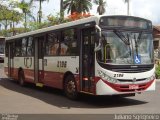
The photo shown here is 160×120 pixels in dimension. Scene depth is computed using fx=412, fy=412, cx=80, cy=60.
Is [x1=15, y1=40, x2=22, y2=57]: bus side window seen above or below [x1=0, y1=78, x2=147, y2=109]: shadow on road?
above

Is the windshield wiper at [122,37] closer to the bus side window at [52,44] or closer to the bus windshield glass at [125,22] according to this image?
the bus windshield glass at [125,22]

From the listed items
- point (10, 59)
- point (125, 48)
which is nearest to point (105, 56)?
point (125, 48)

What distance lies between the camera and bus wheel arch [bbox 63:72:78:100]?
15.0 metres

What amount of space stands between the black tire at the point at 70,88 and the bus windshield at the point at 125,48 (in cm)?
207

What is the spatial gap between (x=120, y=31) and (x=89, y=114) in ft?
10.6

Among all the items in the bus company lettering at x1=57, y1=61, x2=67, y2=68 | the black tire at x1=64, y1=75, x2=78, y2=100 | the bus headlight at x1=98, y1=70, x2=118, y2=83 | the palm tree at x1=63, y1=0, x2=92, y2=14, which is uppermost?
the palm tree at x1=63, y1=0, x2=92, y2=14

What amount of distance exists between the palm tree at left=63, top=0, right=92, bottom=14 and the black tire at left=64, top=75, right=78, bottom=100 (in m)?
36.8

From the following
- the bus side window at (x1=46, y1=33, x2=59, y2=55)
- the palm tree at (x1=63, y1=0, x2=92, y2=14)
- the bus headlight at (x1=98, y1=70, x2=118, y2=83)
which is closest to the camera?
the bus headlight at (x1=98, y1=70, x2=118, y2=83)

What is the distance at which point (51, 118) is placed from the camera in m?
11.3

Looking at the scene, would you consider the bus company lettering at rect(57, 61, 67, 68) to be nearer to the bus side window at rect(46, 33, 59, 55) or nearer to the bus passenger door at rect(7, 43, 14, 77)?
the bus side window at rect(46, 33, 59, 55)

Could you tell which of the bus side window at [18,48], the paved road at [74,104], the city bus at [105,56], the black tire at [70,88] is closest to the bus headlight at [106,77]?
the city bus at [105,56]

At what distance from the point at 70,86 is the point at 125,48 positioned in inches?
112

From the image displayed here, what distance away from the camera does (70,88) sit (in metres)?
15.3

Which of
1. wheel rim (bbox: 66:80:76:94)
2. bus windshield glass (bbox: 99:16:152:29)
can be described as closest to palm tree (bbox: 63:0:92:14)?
wheel rim (bbox: 66:80:76:94)
